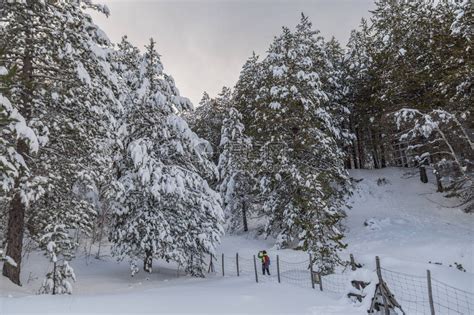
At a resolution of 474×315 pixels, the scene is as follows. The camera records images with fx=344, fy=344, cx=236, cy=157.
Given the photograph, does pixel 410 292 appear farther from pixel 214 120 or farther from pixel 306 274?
pixel 214 120

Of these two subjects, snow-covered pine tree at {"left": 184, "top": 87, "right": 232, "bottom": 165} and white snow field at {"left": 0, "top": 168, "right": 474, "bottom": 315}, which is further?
snow-covered pine tree at {"left": 184, "top": 87, "right": 232, "bottom": 165}

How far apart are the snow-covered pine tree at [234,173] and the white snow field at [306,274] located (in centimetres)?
245

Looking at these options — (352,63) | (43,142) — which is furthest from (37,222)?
(352,63)

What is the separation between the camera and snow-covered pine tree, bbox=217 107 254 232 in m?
26.6

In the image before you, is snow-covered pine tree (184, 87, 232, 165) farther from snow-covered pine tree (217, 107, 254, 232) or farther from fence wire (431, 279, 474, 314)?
fence wire (431, 279, 474, 314)

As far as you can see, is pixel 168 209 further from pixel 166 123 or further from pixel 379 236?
pixel 379 236

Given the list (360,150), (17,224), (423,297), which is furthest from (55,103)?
(360,150)

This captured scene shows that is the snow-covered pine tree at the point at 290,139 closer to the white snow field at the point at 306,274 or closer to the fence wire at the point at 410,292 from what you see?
the white snow field at the point at 306,274

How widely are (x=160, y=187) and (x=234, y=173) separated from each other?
13.4m

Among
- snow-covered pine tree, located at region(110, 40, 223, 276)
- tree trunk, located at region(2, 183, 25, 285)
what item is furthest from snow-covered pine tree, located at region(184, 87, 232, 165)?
tree trunk, located at region(2, 183, 25, 285)

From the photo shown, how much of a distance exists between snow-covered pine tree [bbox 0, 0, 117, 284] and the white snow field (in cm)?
251

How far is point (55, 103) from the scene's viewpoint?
37.7ft

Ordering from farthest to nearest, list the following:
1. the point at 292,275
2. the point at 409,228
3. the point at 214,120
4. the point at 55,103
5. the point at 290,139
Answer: the point at 214,120 < the point at 409,228 < the point at 290,139 < the point at 292,275 < the point at 55,103

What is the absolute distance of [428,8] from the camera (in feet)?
72.0
